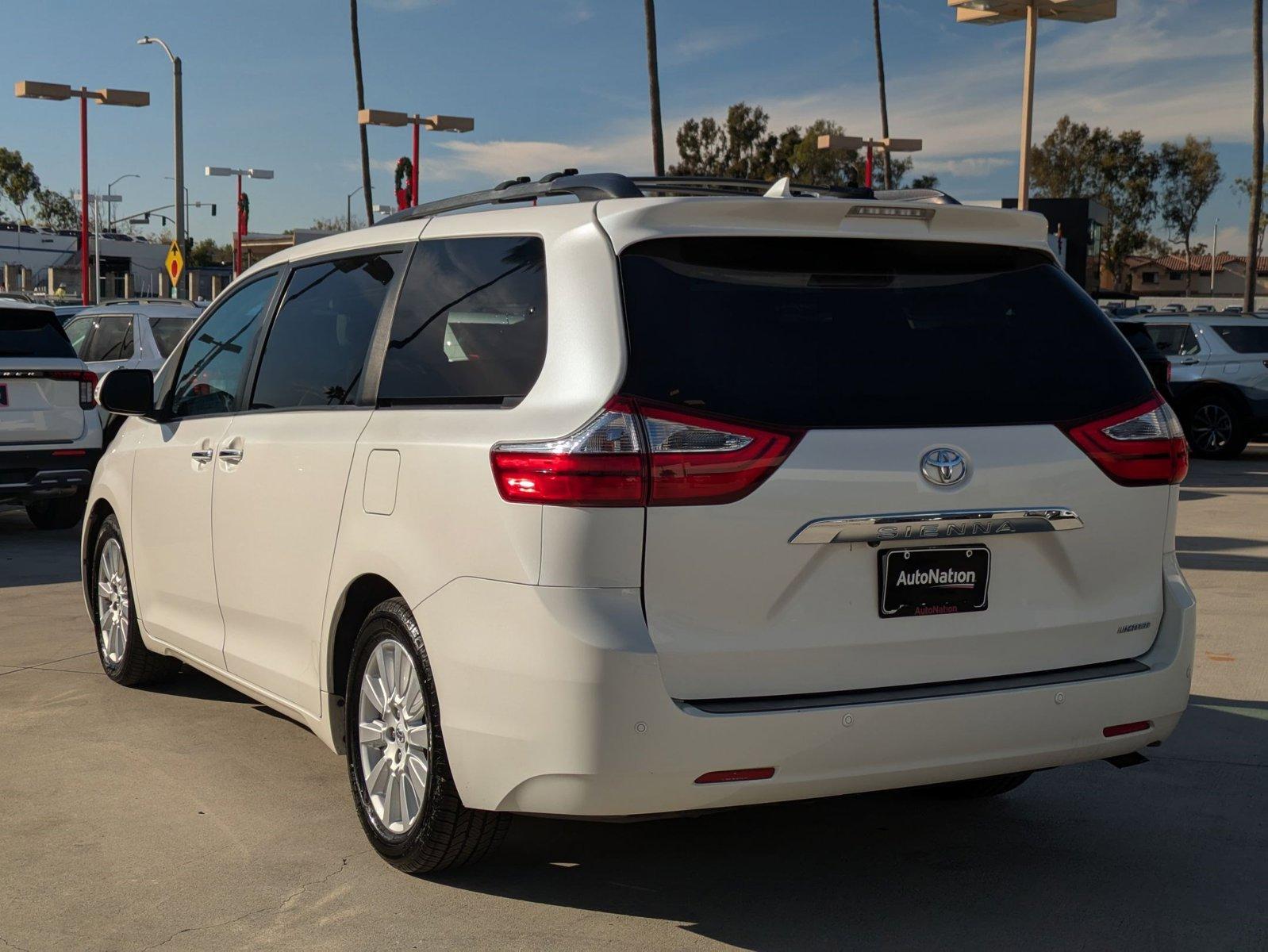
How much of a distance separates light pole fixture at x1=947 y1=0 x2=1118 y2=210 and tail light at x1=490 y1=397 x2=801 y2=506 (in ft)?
63.0

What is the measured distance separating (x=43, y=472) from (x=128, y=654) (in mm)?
5816

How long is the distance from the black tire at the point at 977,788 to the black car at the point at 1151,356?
500 inches

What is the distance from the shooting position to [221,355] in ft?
18.6

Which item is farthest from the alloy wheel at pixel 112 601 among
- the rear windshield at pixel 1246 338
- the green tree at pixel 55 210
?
the green tree at pixel 55 210


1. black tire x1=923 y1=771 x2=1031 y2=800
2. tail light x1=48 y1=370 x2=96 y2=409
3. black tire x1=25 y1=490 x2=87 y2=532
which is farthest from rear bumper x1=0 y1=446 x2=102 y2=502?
black tire x1=923 y1=771 x2=1031 y2=800

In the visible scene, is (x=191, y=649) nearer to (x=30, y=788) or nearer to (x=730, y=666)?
(x=30, y=788)

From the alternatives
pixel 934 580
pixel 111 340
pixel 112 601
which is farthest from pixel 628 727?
pixel 111 340

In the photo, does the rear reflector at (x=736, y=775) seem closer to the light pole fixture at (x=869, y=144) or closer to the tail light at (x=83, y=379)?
the tail light at (x=83, y=379)

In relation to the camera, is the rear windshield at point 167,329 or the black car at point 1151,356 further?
the black car at point 1151,356

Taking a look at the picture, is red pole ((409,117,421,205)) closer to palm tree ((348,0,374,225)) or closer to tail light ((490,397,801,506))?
palm tree ((348,0,374,225))

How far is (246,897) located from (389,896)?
0.39 m

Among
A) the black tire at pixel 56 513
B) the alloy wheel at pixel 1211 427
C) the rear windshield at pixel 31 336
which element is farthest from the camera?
the alloy wheel at pixel 1211 427

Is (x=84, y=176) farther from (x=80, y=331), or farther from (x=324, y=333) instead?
(x=324, y=333)

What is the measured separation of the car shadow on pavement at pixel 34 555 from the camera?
398 inches
